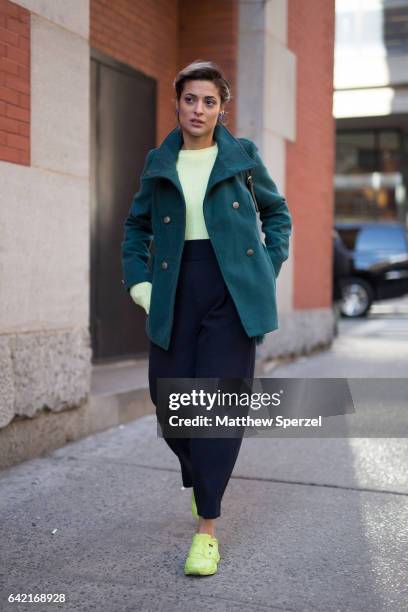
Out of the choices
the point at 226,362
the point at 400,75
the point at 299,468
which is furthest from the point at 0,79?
the point at 400,75

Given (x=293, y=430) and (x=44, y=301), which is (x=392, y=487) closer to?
(x=293, y=430)

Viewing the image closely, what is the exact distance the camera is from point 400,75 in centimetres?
1961

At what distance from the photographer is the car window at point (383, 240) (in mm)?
17312

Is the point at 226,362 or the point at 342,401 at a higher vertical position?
the point at 226,362

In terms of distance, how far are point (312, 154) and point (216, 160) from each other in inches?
268

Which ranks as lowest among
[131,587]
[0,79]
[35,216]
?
[131,587]

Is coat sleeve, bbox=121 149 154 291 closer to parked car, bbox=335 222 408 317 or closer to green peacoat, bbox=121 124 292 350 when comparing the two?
green peacoat, bbox=121 124 292 350

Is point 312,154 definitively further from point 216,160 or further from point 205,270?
point 205,270

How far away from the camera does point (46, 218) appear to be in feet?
16.4

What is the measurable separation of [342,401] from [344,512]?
204cm

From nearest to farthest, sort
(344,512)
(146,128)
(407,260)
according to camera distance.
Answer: (344,512), (146,128), (407,260)

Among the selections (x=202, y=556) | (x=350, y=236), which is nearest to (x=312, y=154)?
(x=202, y=556)

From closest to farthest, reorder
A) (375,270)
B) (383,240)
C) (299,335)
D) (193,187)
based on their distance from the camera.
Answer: (193,187)
(299,335)
(375,270)
(383,240)
